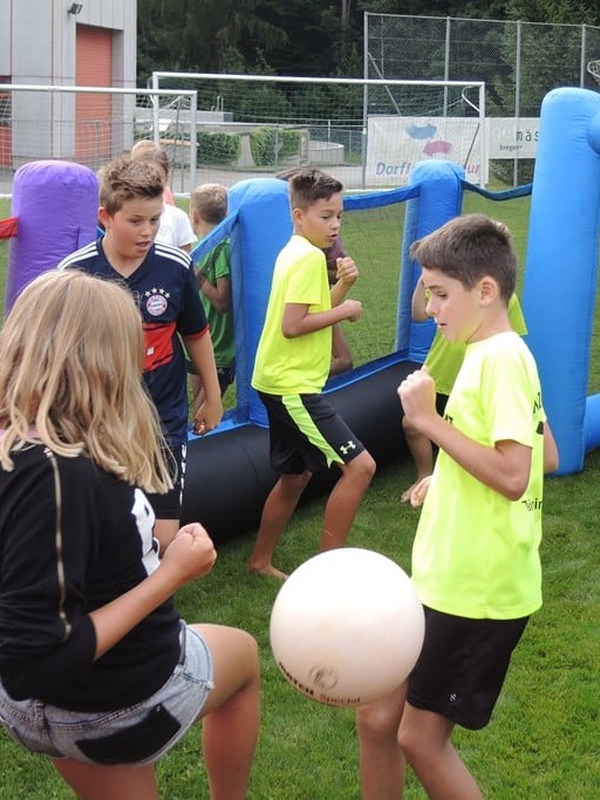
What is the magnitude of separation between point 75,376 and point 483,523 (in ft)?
3.66

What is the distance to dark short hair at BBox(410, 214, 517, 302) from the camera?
9.17ft

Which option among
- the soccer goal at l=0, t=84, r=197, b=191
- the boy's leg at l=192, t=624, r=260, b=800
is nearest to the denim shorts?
the boy's leg at l=192, t=624, r=260, b=800

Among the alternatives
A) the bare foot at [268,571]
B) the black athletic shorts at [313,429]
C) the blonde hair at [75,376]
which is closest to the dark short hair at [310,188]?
the black athletic shorts at [313,429]

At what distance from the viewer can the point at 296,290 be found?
15.6ft

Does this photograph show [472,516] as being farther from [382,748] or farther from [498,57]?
[498,57]

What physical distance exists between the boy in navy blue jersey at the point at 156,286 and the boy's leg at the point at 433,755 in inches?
56.6

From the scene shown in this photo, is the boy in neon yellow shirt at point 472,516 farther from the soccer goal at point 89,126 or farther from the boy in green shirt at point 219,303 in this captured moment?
the soccer goal at point 89,126

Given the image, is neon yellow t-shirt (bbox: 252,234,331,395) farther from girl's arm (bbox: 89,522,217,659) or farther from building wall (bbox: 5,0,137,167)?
building wall (bbox: 5,0,137,167)

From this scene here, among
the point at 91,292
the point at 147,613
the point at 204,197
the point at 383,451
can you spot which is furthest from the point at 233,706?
the point at 204,197

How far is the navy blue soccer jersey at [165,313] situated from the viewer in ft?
13.3

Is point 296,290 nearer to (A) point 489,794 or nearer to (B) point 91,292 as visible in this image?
(A) point 489,794

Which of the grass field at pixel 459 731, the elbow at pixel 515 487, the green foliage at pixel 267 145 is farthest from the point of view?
the green foliage at pixel 267 145

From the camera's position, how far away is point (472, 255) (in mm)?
2799

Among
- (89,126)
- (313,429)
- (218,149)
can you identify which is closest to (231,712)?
(313,429)
